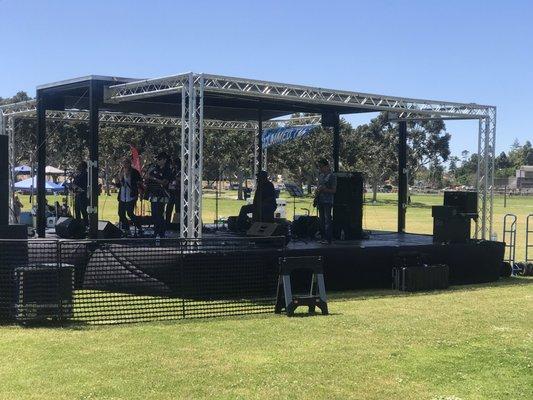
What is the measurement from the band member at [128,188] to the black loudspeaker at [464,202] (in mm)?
6262

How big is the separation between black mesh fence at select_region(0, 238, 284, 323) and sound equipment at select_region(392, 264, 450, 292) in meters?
2.60

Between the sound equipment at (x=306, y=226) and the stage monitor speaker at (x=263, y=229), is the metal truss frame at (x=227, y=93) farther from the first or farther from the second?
the sound equipment at (x=306, y=226)

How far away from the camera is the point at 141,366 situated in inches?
211

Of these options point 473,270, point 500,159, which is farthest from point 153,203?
point 500,159

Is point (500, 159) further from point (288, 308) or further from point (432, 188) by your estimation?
point (288, 308)

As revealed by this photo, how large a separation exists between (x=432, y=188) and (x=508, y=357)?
99.3 meters

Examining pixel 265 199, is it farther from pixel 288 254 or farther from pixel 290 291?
pixel 290 291

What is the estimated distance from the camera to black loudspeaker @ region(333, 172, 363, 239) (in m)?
13.4

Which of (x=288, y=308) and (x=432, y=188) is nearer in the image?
(x=288, y=308)

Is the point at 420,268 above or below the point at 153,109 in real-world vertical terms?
below

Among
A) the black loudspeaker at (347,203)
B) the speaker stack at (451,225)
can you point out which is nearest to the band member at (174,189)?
the black loudspeaker at (347,203)

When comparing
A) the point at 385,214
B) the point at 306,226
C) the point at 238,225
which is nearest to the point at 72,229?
the point at 238,225

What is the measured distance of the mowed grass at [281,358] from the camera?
15.8 ft

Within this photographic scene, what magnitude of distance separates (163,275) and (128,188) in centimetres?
410
